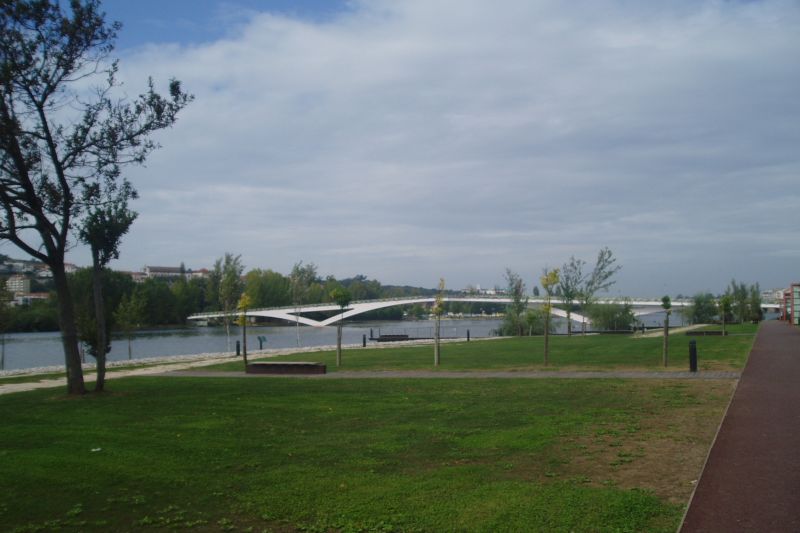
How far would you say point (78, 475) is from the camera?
24.1 ft

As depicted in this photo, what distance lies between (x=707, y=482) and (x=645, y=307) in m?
72.8

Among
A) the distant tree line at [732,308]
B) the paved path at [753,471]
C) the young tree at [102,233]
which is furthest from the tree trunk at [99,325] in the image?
the distant tree line at [732,308]

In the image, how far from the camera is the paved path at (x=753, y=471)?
5.72 m

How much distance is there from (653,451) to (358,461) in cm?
374

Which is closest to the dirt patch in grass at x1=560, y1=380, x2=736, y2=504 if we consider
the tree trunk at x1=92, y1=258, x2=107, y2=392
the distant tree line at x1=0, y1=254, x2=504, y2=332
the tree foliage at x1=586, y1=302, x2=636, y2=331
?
the tree trunk at x1=92, y1=258, x2=107, y2=392

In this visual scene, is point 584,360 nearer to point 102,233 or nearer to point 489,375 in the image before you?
point 489,375

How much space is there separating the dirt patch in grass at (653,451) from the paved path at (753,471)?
0.61 feet

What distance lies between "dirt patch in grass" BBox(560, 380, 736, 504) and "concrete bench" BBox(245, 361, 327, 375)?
11529 mm

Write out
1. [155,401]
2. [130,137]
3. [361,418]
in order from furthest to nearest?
[130,137]
[155,401]
[361,418]

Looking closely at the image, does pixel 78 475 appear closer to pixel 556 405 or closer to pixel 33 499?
pixel 33 499

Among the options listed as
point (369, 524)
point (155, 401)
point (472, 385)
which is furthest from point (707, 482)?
point (155, 401)

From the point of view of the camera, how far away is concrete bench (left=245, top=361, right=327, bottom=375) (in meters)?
20.7

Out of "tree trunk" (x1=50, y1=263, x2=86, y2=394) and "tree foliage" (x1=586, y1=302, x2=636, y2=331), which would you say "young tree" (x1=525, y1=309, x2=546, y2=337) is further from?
"tree trunk" (x1=50, y1=263, x2=86, y2=394)

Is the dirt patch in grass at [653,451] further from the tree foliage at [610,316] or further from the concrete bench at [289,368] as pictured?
the tree foliage at [610,316]
